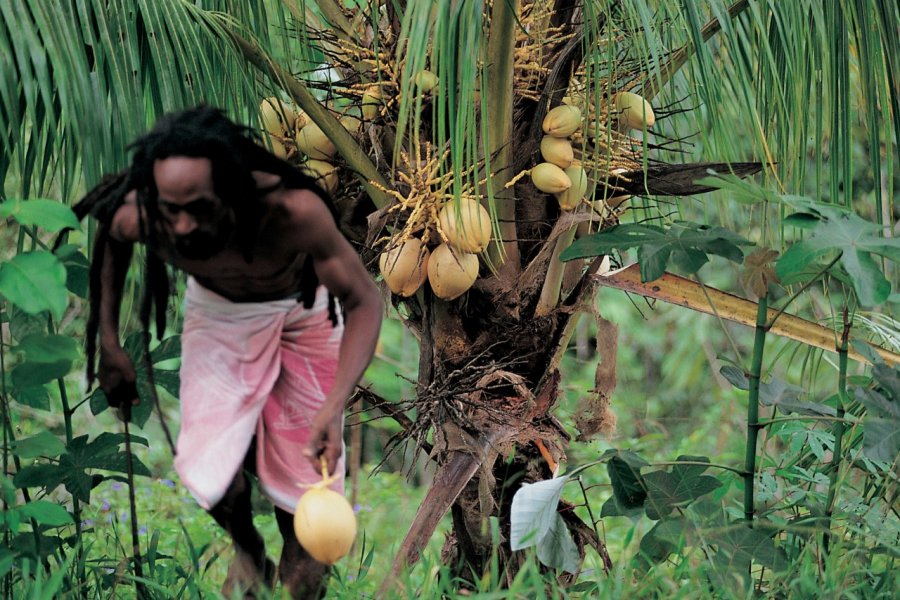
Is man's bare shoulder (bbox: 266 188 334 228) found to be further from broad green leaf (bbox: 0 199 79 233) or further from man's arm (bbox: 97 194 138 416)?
broad green leaf (bbox: 0 199 79 233)

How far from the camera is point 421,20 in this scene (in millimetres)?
1779

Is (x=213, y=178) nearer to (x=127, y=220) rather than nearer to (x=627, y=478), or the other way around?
(x=127, y=220)

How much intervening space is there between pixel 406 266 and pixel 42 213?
0.76m

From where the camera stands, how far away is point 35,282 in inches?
70.6

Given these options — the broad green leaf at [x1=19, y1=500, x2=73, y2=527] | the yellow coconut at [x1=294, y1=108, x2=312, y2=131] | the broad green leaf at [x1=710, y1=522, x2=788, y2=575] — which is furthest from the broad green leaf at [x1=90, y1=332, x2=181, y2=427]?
the broad green leaf at [x1=710, y1=522, x2=788, y2=575]

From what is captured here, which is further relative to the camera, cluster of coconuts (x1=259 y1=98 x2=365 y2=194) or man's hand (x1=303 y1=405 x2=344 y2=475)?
cluster of coconuts (x1=259 y1=98 x2=365 y2=194)

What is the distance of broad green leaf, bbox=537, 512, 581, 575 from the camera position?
7.36 feet

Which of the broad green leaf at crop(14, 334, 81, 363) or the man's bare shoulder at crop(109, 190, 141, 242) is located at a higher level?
the man's bare shoulder at crop(109, 190, 141, 242)

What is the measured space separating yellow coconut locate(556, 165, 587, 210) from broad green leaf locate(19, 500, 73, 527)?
1190 mm

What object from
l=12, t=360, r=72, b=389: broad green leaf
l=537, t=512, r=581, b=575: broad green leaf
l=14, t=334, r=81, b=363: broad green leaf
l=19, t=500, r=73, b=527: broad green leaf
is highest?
l=14, t=334, r=81, b=363: broad green leaf

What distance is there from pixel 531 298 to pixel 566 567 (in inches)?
24.0

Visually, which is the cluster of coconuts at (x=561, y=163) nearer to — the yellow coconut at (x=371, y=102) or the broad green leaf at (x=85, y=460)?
the yellow coconut at (x=371, y=102)

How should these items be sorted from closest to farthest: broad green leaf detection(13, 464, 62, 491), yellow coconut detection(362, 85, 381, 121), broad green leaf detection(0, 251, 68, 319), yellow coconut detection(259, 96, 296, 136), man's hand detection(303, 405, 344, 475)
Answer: man's hand detection(303, 405, 344, 475)
broad green leaf detection(0, 251, 68, 319)
broad green leaf detection(13, 464, 62, 491)
yellow coconut detection(362, 85, 381, 121)
yellow coconut detection(259, 96, 296, 136)

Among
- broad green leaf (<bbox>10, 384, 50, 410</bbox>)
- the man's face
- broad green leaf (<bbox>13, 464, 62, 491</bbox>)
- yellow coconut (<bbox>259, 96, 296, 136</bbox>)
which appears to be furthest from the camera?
yellow coconut (<bbox>259, 96, 296, 136</bbox>)
